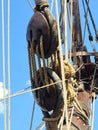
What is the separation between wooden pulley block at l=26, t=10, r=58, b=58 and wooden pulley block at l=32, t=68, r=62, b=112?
19cm

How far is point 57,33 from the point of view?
4.41 m

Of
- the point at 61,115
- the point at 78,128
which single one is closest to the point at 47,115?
the point at 61,115

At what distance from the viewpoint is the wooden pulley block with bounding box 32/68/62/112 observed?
172 inches

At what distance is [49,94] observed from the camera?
14.5 feet

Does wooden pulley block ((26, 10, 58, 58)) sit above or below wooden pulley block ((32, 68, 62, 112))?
above

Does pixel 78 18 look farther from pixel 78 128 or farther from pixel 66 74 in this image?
pixel 66 74

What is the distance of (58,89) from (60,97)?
69mm

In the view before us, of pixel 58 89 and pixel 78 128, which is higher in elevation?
pixel 58 89

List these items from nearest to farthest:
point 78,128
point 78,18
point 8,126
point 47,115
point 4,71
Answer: point 8,126 < point 4,71 < point 47,115 < point 78,128 < point 78,18

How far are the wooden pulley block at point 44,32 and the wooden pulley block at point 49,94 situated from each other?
0.19 meters

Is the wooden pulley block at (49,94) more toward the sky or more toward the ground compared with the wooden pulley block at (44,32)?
more toward the ground

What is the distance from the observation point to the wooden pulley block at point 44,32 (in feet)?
14.4

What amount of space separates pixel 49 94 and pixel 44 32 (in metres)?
0.51

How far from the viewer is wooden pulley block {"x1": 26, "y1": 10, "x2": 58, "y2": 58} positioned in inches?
173
